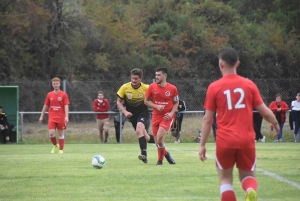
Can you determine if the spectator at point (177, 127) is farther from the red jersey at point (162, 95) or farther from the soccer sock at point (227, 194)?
the soccer sock at point (227, 194)

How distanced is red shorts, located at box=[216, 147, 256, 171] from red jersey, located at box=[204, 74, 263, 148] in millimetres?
58

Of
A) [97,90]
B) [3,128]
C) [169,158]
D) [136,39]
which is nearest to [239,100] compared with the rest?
→ [169,158]

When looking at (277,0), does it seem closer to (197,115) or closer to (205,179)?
(197,115)

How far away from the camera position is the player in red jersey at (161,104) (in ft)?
45.1

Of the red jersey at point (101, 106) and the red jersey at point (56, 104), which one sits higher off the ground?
the red jersey at point (56, 104)

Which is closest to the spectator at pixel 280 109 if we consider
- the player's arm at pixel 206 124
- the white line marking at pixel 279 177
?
the white line marking at pixel 279 177

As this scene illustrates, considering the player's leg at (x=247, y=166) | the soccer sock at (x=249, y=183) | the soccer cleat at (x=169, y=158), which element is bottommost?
the soccer cleat at (x=169, y=158)

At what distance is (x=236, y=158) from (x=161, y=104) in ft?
23.5

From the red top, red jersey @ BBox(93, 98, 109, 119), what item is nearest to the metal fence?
red jersey @ BBox(93, 98, 109, 119)

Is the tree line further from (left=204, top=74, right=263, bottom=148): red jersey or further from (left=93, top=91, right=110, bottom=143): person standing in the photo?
(left=204, top=74, right=263, bottom=148): red jersey

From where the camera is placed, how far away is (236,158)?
6859mm

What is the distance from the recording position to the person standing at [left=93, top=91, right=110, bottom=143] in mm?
26469

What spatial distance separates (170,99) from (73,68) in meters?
26.8

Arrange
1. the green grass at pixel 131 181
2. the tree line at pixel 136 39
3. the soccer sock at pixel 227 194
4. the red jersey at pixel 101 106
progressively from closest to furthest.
Result: the soccer sock at pixel 227 194 → the green grass at pixel 131 181 → the red jersey at pixel 101 106 → the tree line at pixel 136 39
